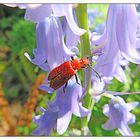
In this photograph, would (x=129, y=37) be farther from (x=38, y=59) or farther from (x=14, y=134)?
(x=14, y=134)

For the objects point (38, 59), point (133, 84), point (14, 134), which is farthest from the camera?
point (14, 134)

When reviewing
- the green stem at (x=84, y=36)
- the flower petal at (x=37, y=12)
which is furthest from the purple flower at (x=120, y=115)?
the flower petal at (x=37, y=12)

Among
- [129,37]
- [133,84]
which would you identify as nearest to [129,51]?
[129,37]

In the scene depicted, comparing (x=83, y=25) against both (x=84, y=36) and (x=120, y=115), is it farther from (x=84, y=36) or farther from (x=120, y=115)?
(x=120, y=115)

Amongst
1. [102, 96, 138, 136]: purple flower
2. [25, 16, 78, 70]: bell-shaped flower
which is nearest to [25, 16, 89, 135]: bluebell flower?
[25, 16, 78, 70]: bell-shaped flower

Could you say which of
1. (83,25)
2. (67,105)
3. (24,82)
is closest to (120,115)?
(67,105)

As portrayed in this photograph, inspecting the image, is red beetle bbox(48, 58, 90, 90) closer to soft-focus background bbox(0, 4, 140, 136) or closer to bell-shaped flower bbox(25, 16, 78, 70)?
bell-shaped flower bbox(25, 16, 78, 70)

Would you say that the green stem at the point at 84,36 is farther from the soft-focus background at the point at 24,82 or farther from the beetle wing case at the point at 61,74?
the soft-focus background at the point at 24,82
